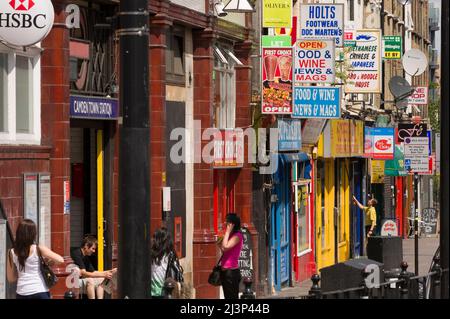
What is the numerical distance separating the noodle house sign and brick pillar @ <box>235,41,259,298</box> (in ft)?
38.8

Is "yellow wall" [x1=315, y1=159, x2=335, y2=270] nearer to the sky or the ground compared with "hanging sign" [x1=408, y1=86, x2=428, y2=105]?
nearer to the ground

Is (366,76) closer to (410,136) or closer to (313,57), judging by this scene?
(410,136)

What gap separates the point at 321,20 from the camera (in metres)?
28.7

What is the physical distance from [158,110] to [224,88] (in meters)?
4.88

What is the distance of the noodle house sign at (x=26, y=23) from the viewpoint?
15.5 m

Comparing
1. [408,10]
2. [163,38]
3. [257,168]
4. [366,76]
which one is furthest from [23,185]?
[408,10]

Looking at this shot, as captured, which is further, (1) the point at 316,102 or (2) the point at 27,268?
(1) the point at 316,102

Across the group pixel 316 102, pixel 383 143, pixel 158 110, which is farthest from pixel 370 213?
pixel 158 110

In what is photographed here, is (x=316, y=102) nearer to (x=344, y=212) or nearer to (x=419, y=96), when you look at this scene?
(x=344, y=212)

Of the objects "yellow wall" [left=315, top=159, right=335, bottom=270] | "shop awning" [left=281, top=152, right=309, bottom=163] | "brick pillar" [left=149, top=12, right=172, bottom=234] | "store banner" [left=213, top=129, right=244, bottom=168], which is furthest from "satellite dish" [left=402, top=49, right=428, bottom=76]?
"brick pillar" [left=149, top=12, right=172, bottom=234]

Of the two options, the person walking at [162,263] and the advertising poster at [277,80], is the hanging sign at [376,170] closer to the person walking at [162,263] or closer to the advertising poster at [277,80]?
the advertising poster at [277,80]

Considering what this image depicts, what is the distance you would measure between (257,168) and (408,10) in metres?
35.2

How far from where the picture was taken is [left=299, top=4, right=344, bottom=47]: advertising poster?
28438 millimetres

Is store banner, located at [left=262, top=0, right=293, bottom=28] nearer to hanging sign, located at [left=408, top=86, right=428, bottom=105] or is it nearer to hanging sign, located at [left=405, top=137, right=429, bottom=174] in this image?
hanging sign, located at [left=405, top=137, right=429, bottom=174]
